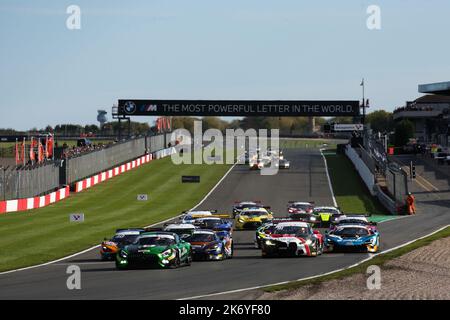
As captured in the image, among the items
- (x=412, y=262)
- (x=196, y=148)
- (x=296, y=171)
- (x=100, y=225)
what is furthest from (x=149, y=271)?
(x=196, y=148)

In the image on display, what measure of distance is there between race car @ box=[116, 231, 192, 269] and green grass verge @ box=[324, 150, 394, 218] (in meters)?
25.1

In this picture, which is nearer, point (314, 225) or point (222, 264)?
point (222, 264)

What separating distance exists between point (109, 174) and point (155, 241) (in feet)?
181

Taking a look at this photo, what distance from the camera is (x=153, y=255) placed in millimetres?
28000

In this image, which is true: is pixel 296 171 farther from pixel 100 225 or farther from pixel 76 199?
pixel 100 225

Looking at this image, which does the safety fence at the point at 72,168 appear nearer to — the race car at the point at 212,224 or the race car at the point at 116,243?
the race car at the point at 212,224

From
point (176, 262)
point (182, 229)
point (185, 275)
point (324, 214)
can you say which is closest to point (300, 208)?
point (324, 214)

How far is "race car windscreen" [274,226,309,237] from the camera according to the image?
32497 millimetres

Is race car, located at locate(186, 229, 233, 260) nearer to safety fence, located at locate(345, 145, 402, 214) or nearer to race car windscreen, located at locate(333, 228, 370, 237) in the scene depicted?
race car windscreen, located at locate(333, 228, 370, 237)
